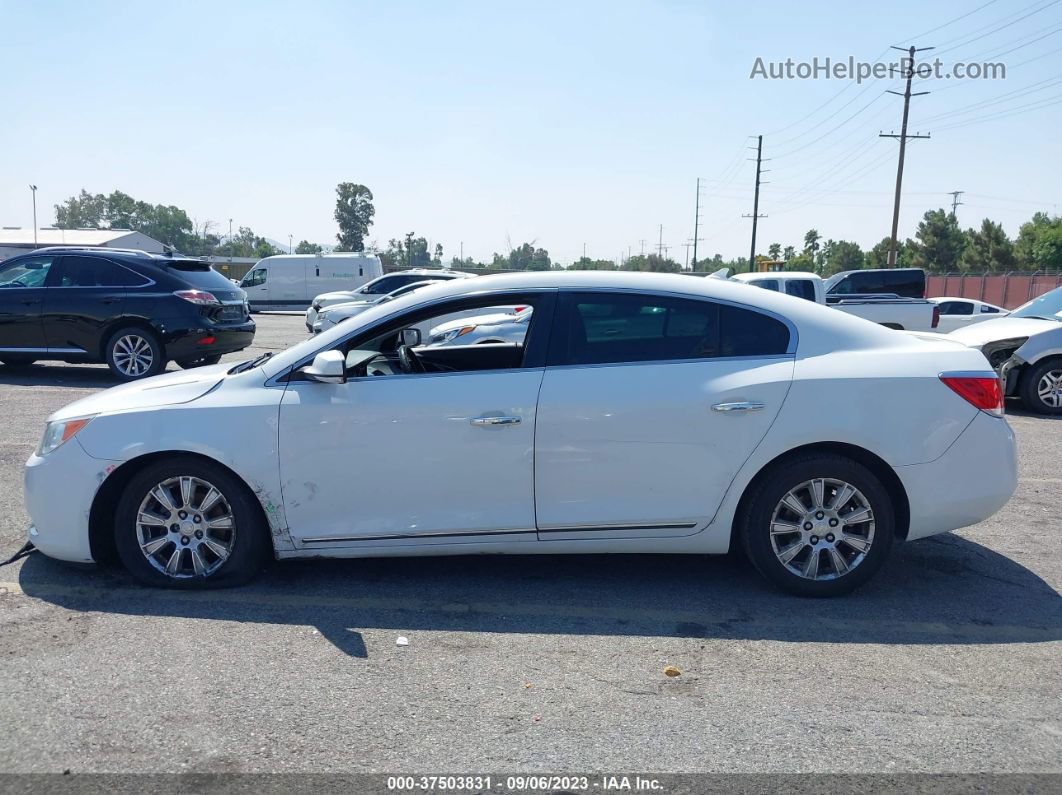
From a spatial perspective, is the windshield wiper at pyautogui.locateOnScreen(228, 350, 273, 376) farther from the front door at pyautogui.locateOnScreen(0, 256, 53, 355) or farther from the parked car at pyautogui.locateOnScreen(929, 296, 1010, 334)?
the parked car at pyautogui.locateOnScreen(929, 296, 1010, 334)

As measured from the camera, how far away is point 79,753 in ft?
10.1

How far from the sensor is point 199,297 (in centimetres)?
1202

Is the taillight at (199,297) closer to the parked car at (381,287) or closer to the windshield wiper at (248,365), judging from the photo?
the windshield wiper at (248,365)

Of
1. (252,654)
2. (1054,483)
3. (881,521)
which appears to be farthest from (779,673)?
(1054,483)

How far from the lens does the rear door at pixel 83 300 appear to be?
1175 cm

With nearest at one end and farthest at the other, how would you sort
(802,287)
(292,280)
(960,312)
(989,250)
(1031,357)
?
1. (1031,357)
2. (802,287)
3. (960,312)
4. (292,280)
5. (989,250)

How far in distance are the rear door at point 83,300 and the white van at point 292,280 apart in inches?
991

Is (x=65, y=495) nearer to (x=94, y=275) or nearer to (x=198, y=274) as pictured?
(x=94, y=275)

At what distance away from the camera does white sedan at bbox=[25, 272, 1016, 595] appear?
4367 mm

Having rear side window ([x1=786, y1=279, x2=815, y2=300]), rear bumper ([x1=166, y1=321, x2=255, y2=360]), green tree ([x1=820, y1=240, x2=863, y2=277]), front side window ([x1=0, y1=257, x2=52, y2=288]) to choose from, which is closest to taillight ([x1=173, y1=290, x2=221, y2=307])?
rear bumper ([x1=166, y1=321, x2=255, y2=360])

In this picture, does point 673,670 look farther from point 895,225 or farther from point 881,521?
point 895,225

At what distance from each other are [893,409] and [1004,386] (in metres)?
7.33

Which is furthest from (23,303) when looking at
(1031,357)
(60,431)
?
(1031,357)

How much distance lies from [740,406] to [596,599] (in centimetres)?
123
